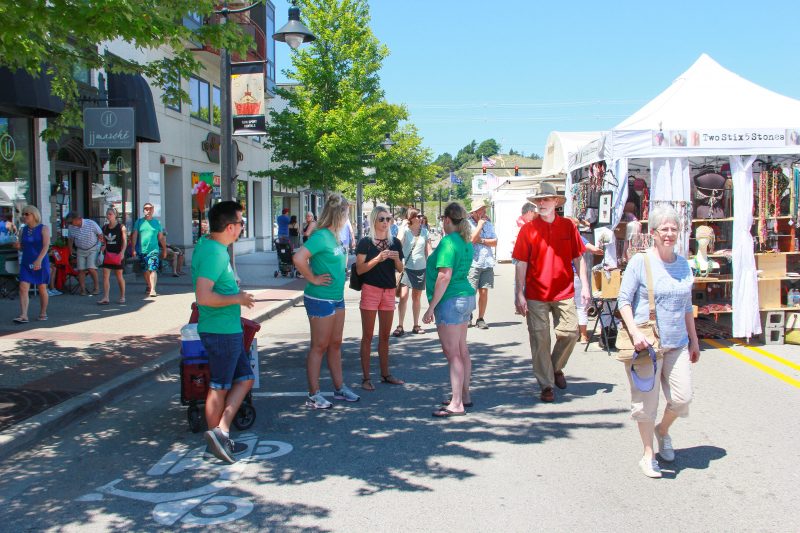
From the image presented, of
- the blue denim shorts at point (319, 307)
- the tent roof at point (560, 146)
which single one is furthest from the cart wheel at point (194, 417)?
the tent roof at point (560, 146)

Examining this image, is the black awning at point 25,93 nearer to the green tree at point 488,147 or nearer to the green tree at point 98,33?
the green tree at point 98,33

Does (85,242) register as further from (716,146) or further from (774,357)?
(774,357)

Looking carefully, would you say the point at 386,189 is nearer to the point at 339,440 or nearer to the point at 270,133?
the point at 270,133

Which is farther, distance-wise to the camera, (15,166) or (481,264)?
(15,166)

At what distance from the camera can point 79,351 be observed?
820cm

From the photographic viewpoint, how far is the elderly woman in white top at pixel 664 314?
14.6 feet

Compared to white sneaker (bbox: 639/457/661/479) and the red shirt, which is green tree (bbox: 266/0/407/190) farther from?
white sneaker (bbox: 639/457/661/479)

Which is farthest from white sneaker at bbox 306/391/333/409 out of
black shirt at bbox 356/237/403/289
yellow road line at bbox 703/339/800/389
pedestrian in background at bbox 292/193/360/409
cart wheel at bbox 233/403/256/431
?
yellow road line at bbox 703/339/800/389

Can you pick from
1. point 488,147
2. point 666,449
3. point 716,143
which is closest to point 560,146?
point 716,143

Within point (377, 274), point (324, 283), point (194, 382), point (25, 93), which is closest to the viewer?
point (194, 382)

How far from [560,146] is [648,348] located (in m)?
12.3

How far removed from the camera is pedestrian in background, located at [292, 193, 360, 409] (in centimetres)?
587

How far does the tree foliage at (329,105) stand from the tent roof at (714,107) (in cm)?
1435

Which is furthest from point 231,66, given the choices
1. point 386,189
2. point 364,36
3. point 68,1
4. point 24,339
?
point 386,189
